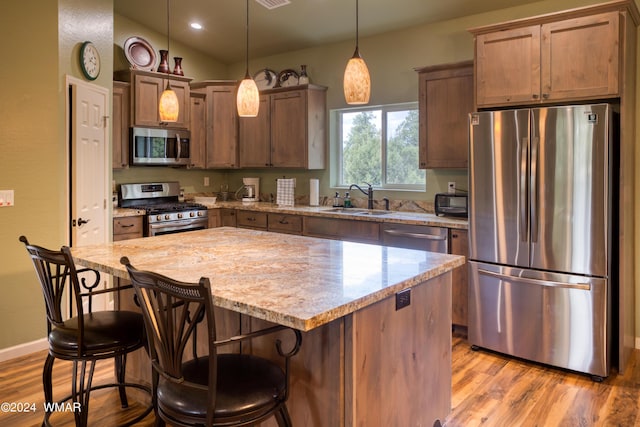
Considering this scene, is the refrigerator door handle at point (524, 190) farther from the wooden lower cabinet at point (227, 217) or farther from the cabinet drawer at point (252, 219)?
the wooden lower cabinet at point (227, 217)

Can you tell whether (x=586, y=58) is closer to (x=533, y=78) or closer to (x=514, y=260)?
(x=533, y=78)

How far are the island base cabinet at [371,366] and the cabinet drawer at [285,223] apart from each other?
9.14 feet

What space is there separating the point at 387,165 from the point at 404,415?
134 inches

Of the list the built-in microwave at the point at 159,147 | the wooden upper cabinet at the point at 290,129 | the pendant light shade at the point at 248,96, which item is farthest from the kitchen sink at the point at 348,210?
the pendant light shade at the point at 248,96

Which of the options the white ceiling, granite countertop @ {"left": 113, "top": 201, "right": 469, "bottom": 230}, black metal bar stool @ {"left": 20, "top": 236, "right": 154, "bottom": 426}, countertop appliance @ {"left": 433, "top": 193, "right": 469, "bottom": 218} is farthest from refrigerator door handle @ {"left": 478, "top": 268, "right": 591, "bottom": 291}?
black metal bar stool @ {"left": 20, "top": 236, "right": 154, "bottom": 426}

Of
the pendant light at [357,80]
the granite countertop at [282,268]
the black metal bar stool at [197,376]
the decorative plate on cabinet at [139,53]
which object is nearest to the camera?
the black metal bar stool at [197,376]

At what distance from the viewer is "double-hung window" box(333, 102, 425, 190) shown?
4887mm

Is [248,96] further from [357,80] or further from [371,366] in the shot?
[371,366]

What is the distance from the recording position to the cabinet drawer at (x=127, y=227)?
4609mm

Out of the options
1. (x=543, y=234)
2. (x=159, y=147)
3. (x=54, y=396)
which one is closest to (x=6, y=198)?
(x=54, y=396)

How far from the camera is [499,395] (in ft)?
9.45

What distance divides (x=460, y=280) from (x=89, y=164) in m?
3.19

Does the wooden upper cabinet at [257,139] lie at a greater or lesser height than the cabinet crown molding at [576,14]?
lesser

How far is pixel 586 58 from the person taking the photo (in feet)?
10.3
